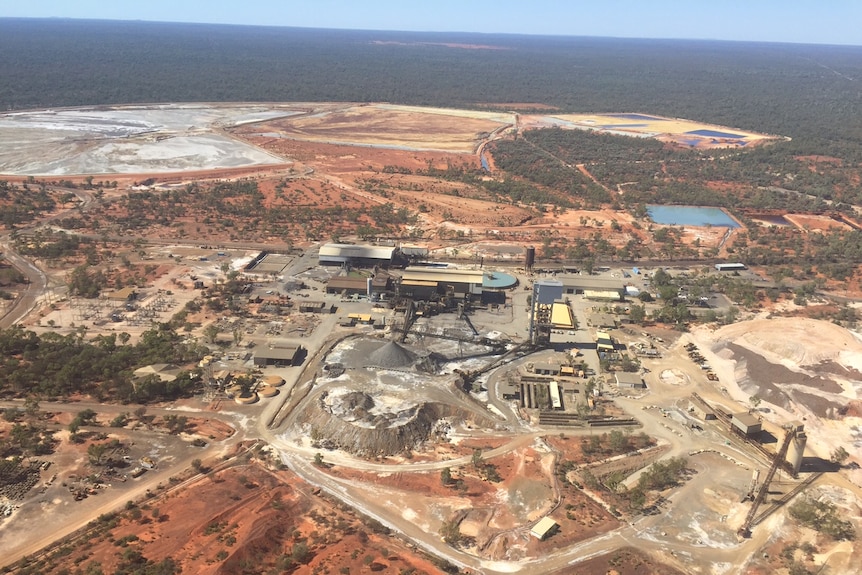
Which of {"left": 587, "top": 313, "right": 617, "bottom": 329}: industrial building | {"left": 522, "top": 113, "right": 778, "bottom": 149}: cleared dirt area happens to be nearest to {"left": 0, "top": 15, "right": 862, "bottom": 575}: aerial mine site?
{"left": 587, "top": 313, "right": 617, "bottom": 329}: industrial building

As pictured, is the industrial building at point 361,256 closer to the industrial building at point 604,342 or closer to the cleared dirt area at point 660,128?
the industrial building at point 604,342

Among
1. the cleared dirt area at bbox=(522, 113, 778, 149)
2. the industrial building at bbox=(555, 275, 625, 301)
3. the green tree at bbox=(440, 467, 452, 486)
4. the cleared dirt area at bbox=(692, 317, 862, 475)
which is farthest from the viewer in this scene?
the cleared dirt area at bbox=(522, 113, 778, 149)

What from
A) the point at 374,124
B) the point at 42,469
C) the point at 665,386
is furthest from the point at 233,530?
the point at 374,124

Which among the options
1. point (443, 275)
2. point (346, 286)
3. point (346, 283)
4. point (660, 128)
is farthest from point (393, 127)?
point (443, 275)

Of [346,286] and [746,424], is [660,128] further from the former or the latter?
[746,424]

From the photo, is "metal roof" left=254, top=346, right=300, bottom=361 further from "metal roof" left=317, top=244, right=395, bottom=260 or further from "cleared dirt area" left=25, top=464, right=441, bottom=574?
"metal roof" left=317, top=244, right=395, bottom=260

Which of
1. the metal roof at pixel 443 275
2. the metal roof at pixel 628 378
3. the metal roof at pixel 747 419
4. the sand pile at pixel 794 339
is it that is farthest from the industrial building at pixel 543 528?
the metal roof at pixel 443 275
